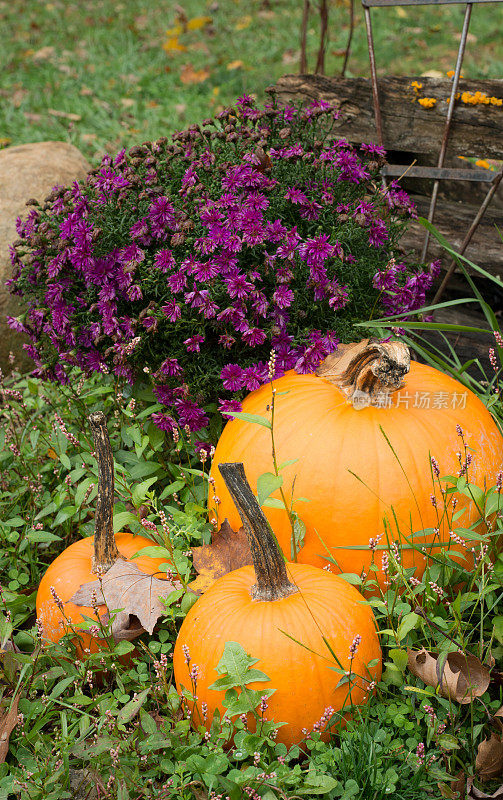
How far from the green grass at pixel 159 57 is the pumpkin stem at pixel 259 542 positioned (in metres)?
4.43

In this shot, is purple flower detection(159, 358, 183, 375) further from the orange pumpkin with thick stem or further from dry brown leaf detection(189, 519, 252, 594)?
dry brown leaf detection(189, 519, 252, 594)

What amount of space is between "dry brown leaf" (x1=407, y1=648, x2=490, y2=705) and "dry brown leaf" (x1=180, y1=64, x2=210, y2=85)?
6.45 metres

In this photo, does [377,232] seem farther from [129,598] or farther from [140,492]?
[129,598]

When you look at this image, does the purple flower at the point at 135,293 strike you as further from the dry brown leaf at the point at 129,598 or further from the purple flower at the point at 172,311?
the dry brown leaf at the point at 129,598

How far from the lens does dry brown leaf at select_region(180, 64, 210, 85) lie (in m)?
6.94

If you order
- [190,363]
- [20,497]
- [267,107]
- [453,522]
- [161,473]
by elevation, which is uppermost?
[267,107]

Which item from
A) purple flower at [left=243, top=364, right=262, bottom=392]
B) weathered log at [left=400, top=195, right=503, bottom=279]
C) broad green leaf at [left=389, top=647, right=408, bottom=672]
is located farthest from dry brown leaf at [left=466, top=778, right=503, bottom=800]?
weathered log at [left=400, top=195, right=503, bottom=279]

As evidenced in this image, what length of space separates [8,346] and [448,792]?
3.01 m

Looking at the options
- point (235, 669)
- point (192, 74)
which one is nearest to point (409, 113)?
point (235, 669)


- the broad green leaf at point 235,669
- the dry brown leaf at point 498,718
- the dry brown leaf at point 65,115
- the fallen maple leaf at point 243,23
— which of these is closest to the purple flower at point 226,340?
the broad green leaf at point 235,669

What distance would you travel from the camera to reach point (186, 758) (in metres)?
1.60

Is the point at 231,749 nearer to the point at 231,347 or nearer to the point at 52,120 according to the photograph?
the point at 231,347

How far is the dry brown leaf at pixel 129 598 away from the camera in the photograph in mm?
1939

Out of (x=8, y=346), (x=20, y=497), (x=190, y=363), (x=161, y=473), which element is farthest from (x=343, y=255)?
(x=8, y=346)
